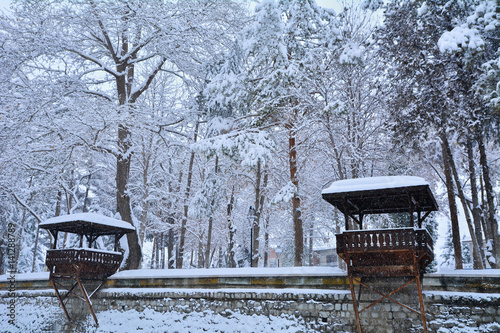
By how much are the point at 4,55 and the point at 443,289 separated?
1445 centimetres

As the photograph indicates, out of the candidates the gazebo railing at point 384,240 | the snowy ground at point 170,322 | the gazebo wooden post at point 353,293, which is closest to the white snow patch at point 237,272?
the gazebo wooden post at point 353,293

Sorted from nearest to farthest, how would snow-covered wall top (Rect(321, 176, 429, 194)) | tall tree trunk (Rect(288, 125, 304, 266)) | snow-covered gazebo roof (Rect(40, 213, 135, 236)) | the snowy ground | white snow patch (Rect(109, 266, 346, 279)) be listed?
snow-covered wall top (Rect(321, 176, 429, 194))
the snowy ground
white snow patch (Rect(109, 266, 346, 279))
snow-covered gazebo roof (Rect(40, 213, 135, 236))
tall tree trunk (Rect(288, 125, 304, 266))

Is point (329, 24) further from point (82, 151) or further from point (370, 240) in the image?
point (82, 151)

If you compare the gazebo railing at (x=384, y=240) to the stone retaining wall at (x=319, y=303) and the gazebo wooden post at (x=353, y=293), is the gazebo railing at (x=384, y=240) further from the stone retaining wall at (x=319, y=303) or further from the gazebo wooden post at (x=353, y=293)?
the stone retaining wall at (x=319, y=303)

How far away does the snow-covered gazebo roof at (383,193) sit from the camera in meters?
8.55

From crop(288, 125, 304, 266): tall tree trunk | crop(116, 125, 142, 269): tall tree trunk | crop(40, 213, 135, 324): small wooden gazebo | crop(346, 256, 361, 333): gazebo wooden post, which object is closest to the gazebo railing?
crop(346, 256, 361, 333): gazebo wooden post

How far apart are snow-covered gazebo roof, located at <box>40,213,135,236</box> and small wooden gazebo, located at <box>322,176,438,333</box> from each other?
22.4 ft

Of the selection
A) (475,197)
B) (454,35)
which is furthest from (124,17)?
(475,197)

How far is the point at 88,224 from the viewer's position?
39.2 feet

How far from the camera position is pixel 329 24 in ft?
47.2

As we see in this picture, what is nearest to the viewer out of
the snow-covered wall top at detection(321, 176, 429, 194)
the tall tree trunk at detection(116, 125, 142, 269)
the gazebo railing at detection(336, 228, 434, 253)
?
the gazebo railing at detection(336, 228, 434, 253)

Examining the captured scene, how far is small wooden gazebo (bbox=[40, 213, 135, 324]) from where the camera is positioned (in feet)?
38.5

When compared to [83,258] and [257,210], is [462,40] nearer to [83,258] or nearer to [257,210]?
[257,210]

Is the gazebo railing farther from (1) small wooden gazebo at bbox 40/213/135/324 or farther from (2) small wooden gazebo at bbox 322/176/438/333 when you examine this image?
(1) small wooden gazebo at bbox 40/213/135/324
